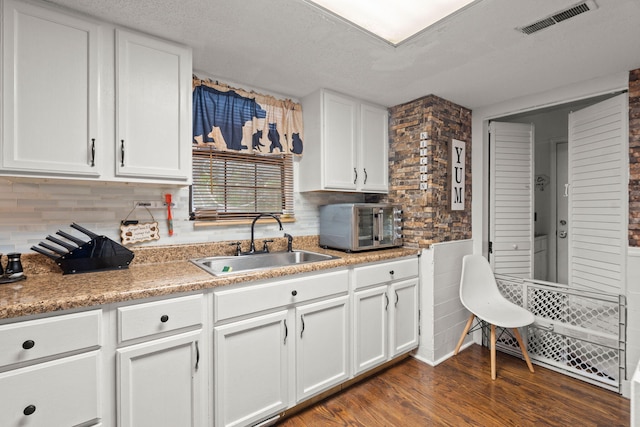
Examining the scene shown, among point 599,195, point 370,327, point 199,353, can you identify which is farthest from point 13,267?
point 599,195

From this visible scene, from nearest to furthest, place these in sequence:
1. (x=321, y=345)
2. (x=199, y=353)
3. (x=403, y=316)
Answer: (x=199, y=353), (x=321, y=345), (x=403, y=316)

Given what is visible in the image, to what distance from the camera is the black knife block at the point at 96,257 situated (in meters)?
1.62

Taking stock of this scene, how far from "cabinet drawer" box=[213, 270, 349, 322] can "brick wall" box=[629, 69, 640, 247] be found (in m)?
2.03

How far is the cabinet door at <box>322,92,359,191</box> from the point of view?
259cm

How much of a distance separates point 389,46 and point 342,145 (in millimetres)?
943

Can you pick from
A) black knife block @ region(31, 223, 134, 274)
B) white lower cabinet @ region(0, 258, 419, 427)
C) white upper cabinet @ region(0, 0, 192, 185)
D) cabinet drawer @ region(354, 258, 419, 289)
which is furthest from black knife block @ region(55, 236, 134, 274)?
cabinet drawer @ region(354, 258, 419, 289)

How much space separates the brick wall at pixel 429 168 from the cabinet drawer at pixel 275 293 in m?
1.00

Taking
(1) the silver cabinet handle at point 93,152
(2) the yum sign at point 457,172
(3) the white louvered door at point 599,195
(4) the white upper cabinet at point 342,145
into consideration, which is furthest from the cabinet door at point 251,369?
(3) the white louvered door at point 599,195

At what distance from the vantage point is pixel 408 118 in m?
2.85

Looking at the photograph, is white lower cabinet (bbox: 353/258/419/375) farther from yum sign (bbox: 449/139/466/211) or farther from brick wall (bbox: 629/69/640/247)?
brick wall (bbox: 629/69/640/247)

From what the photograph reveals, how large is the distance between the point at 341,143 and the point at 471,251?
5.50 feet

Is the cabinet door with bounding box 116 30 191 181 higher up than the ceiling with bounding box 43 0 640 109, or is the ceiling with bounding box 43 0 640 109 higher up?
the ceiling with bounding box 43 0 640 109

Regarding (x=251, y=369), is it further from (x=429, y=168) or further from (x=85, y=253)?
(x=429, y=168)

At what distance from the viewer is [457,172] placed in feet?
9.60
